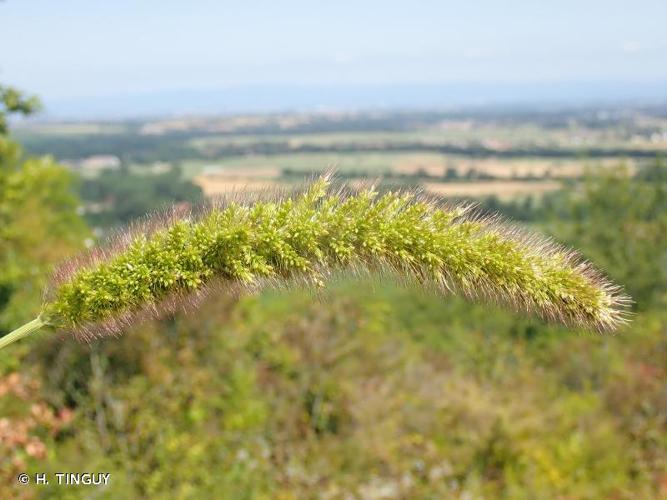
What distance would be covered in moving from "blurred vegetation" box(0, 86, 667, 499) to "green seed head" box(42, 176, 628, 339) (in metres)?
3.86

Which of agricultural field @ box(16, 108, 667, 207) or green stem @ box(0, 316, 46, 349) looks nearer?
green stem @ box(0, 316, 46, 349)

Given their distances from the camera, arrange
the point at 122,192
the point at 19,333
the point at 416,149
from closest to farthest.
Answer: the point at 19,333 < the point at 122,192 < the point at 416,149

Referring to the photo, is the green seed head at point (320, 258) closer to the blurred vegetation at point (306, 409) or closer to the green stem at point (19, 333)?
the green stem at point (19, 333)

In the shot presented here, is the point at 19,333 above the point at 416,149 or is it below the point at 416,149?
above

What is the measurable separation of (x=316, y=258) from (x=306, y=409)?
775cm

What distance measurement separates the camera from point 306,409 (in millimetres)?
9398

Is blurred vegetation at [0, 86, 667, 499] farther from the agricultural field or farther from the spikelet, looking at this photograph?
the agricultural field

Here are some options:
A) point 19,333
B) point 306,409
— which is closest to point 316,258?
point 19,333

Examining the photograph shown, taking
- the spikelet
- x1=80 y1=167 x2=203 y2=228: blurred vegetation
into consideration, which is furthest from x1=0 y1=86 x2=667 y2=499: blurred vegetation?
x1=80 y1=167 x2=203 y2=228: blurred vegetation

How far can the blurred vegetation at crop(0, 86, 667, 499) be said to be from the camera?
6.89 m

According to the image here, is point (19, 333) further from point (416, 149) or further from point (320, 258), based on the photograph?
point (416, 149)

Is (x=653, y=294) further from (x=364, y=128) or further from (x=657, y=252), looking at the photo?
(x=364, y=128)

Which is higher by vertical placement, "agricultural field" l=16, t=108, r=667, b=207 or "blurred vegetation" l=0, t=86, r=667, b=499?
"agricultural field" l=16, t=108, r=667, b=207

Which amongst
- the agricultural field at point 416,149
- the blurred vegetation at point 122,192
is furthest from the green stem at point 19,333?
the agricultural field at point 416,149
